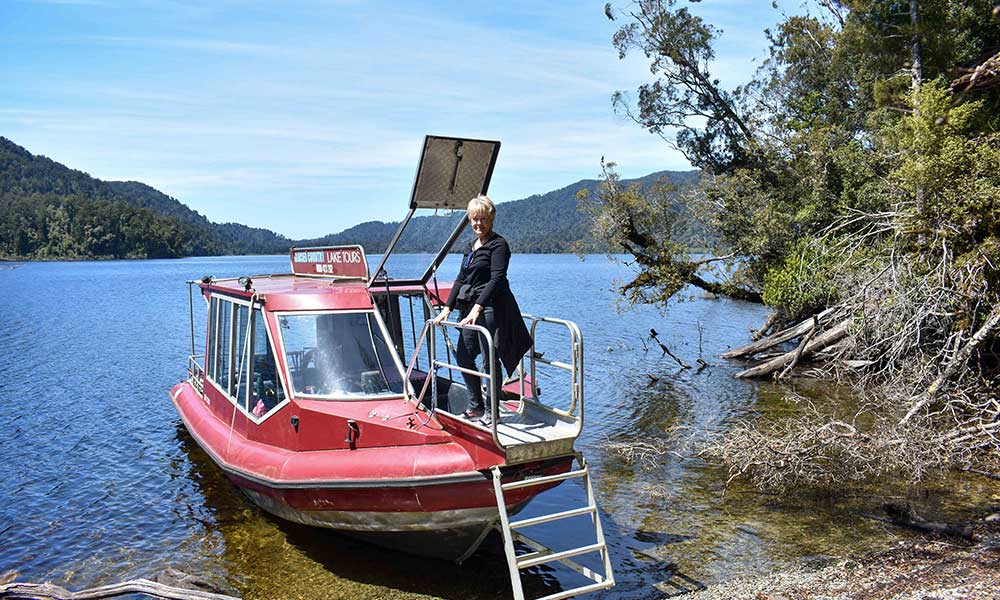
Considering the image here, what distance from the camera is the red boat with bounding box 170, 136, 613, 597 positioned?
703 centimetres

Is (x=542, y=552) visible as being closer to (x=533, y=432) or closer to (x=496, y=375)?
(x=533, y=432)

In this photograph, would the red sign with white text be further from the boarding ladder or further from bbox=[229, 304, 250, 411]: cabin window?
the boarding ladder

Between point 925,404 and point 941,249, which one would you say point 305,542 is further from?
point 941,249

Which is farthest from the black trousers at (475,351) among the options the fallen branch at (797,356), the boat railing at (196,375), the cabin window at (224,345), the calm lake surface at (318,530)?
the fallen branch at (797,356)

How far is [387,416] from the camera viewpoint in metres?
7.78

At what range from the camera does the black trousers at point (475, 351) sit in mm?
7184

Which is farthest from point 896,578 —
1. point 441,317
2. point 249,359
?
point 249,359

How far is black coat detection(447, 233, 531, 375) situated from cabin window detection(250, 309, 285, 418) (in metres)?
2.82

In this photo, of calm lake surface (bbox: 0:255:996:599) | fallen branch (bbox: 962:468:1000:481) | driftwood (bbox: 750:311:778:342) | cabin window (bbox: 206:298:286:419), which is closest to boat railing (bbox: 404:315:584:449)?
calm lake surface (bbox: 0:255:996:599)

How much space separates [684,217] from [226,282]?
51.1 ft

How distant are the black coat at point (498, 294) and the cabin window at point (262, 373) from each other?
282 centimetres

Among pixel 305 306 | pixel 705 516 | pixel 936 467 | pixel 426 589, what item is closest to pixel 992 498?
pixel 936 467

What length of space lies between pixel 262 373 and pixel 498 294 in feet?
12.1

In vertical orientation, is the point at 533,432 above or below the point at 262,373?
below
